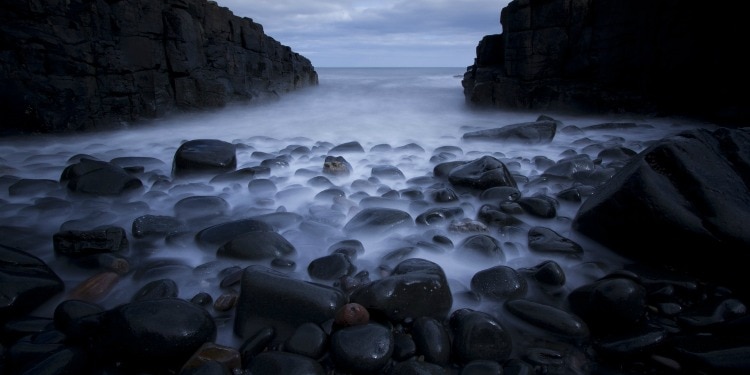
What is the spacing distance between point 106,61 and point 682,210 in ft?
23.7

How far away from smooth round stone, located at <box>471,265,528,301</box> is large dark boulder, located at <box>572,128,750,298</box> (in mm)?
733

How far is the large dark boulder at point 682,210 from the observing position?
1.91 metres

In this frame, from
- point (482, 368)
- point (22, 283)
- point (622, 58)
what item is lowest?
point (482, 368)

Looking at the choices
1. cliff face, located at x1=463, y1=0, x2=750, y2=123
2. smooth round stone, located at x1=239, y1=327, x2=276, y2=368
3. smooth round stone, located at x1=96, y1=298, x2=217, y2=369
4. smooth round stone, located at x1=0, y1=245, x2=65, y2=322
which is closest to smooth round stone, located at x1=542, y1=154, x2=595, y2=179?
smooth round stone, located at x1=239, y1=327, x2=276, y2=368

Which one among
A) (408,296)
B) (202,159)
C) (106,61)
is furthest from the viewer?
(106,61)

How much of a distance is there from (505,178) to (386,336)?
2160 mm

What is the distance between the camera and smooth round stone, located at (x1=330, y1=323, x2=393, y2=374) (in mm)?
1446

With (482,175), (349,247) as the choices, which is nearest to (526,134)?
(482,175)

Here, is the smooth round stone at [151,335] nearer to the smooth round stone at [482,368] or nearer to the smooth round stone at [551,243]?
the smooth round stone at [482,368]

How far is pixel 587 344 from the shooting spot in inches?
61.9

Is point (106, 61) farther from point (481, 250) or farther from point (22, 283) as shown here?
point (481, 250)

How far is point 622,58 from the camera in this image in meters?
7.39

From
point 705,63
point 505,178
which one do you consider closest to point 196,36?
point 505,178

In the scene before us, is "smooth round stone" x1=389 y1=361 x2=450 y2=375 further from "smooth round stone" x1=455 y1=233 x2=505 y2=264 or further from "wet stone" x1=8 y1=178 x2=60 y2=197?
Result: "wet stone" x1=8 y1=178 x2=60 y2=197
